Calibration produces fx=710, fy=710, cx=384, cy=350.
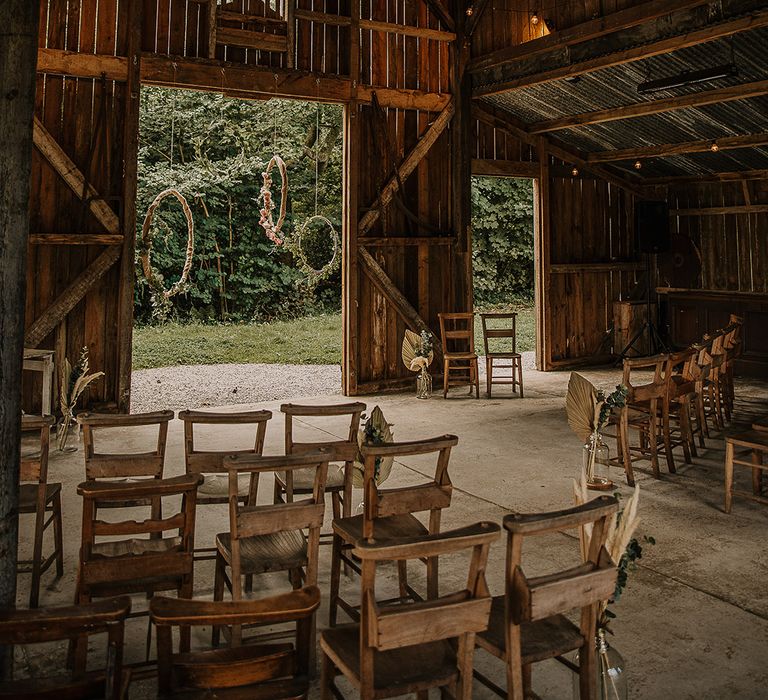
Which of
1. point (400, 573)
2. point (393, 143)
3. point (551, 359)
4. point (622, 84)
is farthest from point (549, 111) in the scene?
point (400, 573)

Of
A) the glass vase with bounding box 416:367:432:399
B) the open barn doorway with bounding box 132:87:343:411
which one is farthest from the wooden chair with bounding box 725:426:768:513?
the open barn doorway with bounding box 132:87:343:411

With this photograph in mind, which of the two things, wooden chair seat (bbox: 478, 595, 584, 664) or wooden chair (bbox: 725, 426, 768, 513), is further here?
wooden chair (bbox: 725, 426, 768, 513)

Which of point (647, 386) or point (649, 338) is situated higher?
point (649, 338)

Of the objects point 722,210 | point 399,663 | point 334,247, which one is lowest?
point 399,663

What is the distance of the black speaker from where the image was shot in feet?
36.9

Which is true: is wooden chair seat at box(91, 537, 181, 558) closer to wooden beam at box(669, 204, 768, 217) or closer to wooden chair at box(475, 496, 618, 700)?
wooden chair at box(475, 496, 618, 700)

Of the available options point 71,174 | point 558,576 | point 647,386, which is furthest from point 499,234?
point 558,576

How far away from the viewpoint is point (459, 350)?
10141mm

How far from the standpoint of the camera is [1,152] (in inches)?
93.0

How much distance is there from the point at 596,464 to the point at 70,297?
5.62 meters

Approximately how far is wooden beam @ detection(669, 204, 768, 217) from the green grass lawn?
4148mm

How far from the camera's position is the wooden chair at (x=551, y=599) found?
78.4 inches

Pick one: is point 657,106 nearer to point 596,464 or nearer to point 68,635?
point 596,464

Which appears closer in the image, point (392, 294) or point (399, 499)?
point (399, 499)
